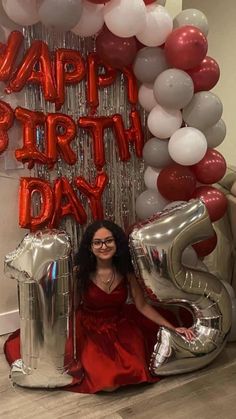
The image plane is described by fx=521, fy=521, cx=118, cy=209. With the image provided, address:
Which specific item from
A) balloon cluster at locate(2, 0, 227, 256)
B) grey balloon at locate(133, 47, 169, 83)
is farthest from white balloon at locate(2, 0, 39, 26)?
grey balloon at locate(133, 47, 169, 83)

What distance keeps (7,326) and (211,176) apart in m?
1.30

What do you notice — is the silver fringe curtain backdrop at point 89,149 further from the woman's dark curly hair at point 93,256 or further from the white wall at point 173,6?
the white wall at point 173,6

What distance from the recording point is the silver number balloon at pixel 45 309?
2.13 m

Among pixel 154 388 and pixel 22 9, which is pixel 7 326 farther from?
pixel 22 9

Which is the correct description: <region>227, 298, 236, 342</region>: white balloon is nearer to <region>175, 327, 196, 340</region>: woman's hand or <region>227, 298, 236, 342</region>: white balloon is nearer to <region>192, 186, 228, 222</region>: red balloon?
<region>175, 327, 196, 340</region>: woman's hand

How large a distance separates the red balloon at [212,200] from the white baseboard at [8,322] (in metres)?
1.13

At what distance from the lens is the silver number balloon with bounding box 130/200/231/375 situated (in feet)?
7.20

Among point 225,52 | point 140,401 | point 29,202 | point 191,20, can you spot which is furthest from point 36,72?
point 225,52

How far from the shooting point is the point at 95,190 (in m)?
2.59

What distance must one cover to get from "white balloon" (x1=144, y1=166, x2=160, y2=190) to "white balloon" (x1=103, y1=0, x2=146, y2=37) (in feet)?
2.23

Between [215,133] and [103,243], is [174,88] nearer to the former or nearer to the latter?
[215,133]

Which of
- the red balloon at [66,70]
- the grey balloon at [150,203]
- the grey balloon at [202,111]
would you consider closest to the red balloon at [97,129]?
the red balloon at [66,70]

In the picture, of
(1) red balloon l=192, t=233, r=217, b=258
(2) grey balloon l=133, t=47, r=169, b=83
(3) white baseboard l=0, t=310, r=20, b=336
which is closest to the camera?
(2) grey balloon l=133, t=47, r=169, b=83

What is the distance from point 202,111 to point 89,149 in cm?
60
